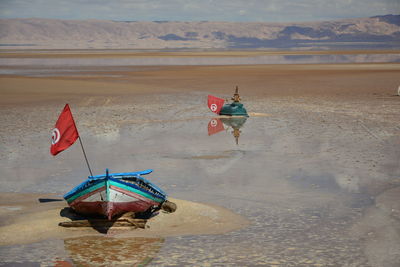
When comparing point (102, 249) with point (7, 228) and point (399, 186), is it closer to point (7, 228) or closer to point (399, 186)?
point (7, 228)

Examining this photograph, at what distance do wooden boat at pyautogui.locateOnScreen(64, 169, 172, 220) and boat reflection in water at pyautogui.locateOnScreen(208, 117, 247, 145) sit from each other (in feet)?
39.3

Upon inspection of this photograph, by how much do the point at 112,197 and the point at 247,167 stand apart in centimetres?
779

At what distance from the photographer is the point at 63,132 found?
51.0 feet

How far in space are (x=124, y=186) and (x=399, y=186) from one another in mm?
8464

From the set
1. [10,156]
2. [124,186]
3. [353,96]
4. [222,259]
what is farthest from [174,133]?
[353,96]

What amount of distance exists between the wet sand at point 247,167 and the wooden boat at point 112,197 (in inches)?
22.6

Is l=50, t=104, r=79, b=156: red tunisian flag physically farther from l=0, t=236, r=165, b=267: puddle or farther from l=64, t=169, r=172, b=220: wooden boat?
l=0, t=236, r=165, b=267: puddle

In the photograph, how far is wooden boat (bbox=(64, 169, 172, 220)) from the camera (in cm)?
1462

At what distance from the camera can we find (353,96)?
4500 cm

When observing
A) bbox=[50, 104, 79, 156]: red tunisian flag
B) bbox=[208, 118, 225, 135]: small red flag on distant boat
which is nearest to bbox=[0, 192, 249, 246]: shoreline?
bbox=[50, 104, 79, 156]: red tunisian flag

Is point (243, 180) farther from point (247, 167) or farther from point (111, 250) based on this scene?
point (111, 250)

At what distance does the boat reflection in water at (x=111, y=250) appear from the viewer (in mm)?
12938

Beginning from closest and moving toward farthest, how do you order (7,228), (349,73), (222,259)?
(222,259) → (7,228) → (349,73)

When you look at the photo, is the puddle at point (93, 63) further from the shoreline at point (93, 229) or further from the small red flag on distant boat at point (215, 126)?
the shoreline at point (93, 229)
